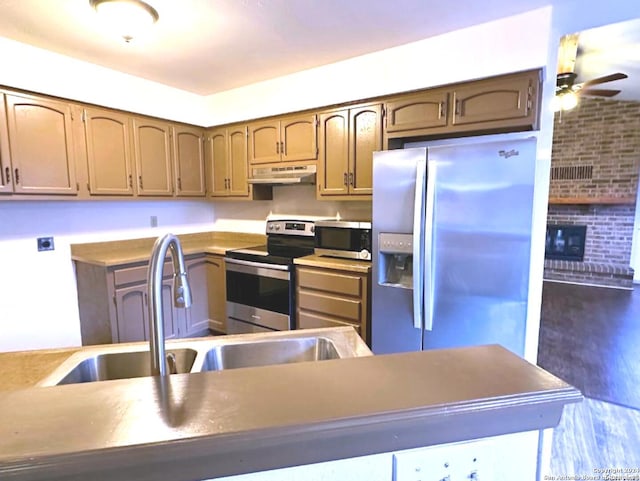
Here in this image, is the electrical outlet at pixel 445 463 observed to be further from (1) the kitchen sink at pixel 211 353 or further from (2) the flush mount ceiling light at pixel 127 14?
(2) the flush mount ceiling light at pixel 127 14

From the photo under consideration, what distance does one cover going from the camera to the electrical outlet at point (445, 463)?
57 cm

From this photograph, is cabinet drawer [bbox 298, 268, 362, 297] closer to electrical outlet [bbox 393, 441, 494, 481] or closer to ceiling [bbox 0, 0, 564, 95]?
ceiling [bbox 0, 0, 564, 95]

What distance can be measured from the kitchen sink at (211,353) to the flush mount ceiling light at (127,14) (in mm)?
1664

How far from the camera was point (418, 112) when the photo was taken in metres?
2.45

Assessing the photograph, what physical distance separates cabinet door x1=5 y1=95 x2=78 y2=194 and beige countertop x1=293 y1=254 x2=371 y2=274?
1.79 m

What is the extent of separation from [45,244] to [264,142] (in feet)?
6.27

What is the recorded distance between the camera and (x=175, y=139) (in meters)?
3.33

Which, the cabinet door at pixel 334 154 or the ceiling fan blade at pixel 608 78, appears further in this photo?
the ceiling fan blade at pixel 608 78

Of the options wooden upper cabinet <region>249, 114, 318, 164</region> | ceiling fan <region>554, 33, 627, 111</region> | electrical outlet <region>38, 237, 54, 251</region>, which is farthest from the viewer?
ceiling fan <region>554, 33, 627, 111</region>

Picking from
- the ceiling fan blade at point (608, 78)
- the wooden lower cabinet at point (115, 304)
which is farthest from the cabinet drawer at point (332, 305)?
the ceiling fan blade at point (608, 78)

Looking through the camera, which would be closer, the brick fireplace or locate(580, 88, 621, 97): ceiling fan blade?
locate(580, 88, 621, 97): ceiling fan blade

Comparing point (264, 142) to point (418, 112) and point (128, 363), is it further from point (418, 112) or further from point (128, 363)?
point (128, 363)

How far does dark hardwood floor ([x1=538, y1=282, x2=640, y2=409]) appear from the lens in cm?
260

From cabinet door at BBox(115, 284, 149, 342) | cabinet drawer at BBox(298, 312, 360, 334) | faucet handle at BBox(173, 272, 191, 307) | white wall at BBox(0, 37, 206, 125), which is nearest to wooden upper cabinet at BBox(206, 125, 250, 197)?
white wall at BBox(0, 37, 206, 125)
